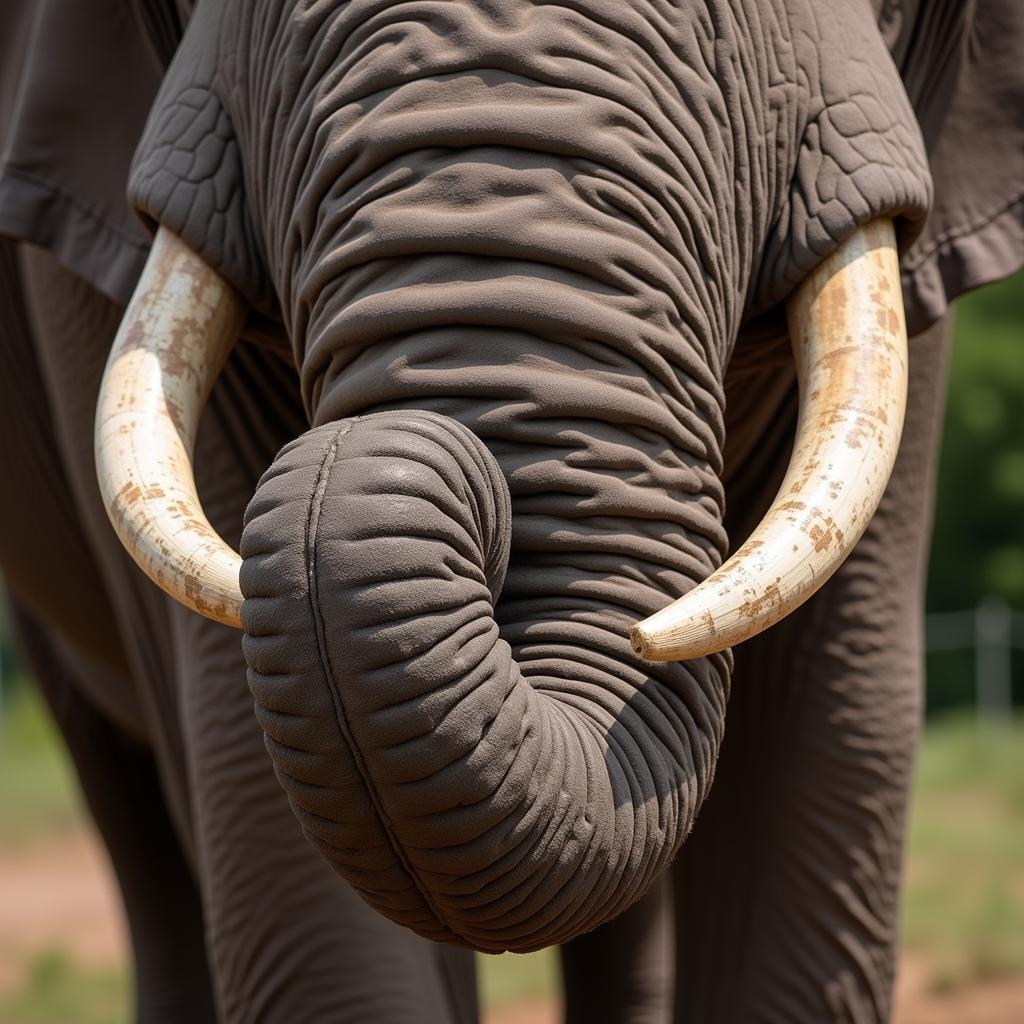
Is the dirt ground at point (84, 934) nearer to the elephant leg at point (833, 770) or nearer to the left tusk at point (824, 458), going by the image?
the elephant leg at point (833, 770)

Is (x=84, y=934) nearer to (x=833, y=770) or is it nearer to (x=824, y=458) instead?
(x=833, y=770)

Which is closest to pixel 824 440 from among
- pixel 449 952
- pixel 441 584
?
pixel 441 584

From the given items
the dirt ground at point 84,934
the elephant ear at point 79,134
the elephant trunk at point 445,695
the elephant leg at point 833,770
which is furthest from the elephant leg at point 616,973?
the elephant trunk at point 445,695

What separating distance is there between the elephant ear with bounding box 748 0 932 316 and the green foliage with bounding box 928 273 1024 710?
53.3ft

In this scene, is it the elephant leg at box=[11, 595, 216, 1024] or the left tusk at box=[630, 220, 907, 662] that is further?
the elephant leg at box=[11, 595, 216, 1024]

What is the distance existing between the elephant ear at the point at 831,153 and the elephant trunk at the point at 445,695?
18.7 inches

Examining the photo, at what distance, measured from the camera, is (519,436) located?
199 centimetres

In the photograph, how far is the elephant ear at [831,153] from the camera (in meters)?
2.26

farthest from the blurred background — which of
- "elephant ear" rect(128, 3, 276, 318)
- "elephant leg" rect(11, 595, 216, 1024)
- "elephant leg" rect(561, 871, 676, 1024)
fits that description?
"elephant ear" rect(128, 3, 276, 318)

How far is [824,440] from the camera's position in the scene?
2.07m

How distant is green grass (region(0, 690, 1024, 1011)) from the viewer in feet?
20.4

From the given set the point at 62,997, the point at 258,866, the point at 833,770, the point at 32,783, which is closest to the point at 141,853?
the point at 62,997

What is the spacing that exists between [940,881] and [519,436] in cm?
591

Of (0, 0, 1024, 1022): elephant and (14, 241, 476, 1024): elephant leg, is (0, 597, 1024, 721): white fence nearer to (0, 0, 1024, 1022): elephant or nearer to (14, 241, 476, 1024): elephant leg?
(0, 0, 1024, 1022): elephant
